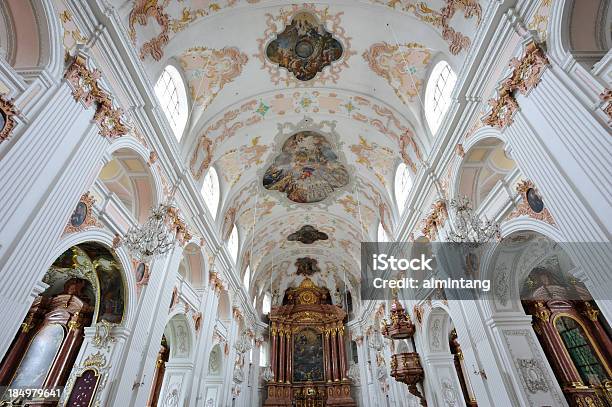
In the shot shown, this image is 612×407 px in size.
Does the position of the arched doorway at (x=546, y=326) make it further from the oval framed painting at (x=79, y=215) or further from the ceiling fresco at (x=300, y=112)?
the oval framed painting at (x=79, y=215)

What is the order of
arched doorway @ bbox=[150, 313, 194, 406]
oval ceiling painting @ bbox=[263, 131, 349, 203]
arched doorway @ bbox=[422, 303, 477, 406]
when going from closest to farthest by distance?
arched doorway @ bbox=[422, 303, 477, 406], arched doorway @ bbox=[150, 313, 194, 406], oval ceiling painting @ bbox=[263, 131, 349, 203]

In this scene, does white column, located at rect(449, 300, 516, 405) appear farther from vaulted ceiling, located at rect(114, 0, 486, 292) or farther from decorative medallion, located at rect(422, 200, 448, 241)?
vaulted ceiling, located at rect(114, 0, 486, 292)

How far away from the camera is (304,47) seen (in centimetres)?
987

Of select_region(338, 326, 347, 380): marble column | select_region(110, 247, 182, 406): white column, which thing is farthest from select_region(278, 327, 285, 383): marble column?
select_region(110, 247, 182, 406): white column

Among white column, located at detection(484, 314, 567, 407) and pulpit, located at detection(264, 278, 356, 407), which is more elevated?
pulpit, located at detection(264, 278, 356, 407)

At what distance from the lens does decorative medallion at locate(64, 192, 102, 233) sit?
5.93 m

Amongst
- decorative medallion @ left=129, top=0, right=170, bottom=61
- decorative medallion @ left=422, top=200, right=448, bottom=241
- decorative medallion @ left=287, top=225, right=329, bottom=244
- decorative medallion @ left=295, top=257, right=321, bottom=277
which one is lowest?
decorative medallion @ left=422, top=200, right=448, bottom=241

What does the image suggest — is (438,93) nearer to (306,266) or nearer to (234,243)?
(234,243)

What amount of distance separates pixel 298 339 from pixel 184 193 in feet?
54.6

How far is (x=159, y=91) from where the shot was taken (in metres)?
8.73

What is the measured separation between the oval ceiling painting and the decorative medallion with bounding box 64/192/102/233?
8.33 metres

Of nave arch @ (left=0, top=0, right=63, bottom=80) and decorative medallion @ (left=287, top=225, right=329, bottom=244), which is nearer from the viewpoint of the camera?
nave arch @ (left=0, top=0, right=63, bottom=80)

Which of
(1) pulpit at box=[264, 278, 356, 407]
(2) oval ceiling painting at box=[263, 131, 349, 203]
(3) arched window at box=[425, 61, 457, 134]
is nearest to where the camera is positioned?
(3) arched window at box=[425, 61, 457, 134]

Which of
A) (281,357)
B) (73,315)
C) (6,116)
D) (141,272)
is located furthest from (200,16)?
(281,357)
